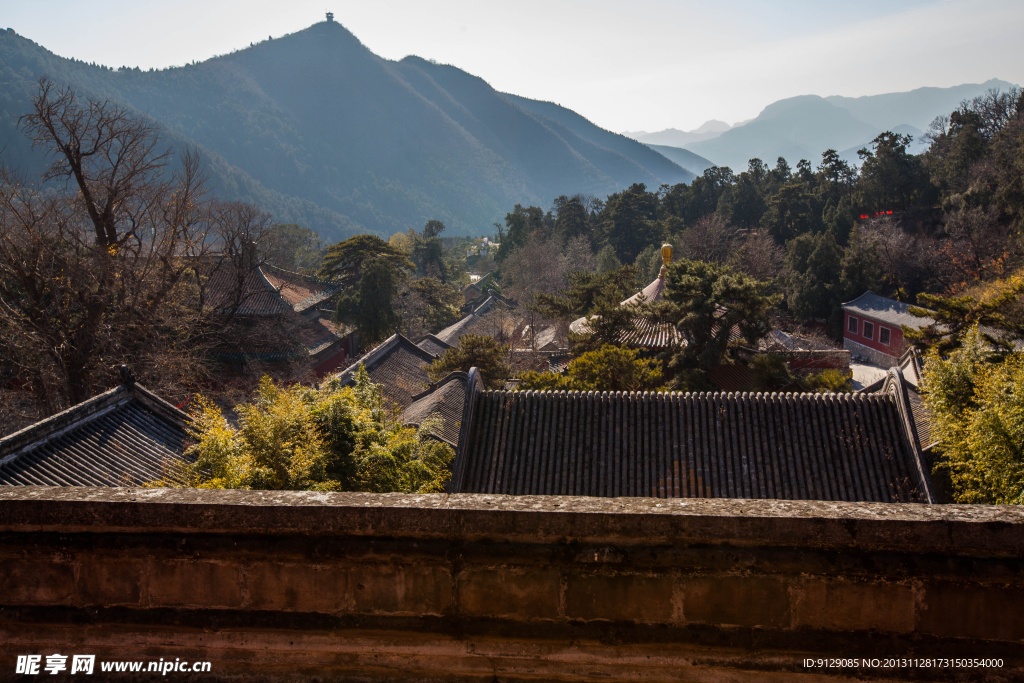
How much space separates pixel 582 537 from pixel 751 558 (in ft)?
2.01

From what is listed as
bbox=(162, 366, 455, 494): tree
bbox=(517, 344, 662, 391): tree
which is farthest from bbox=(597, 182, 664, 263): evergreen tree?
bbox=(162, 366, 455, 494): tree

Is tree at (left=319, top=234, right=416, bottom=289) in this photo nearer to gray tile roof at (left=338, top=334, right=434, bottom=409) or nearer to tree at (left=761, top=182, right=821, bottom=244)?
gray tile roof at (left=338, top=334, right=434, bottom=409)

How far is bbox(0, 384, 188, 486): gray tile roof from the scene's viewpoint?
8938 millimetres

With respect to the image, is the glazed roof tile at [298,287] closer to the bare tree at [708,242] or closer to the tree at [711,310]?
the tree at [711,310]

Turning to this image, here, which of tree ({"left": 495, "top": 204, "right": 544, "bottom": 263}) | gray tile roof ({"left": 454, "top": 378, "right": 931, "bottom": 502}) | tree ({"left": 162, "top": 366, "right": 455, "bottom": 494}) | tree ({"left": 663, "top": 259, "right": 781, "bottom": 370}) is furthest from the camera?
tree ({"left": 495, "top": 204, "right": 544, "bottom": 263})

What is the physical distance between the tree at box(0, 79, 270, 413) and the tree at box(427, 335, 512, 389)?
8347mm

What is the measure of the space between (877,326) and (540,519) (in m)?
40.9

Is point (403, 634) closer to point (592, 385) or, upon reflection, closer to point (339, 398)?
point (339, 398)

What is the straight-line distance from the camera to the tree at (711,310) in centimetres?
1819

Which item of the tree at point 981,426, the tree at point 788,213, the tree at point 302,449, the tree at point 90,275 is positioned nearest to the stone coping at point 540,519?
the tree at point 302,449

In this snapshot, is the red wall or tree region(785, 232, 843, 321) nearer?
the red wall

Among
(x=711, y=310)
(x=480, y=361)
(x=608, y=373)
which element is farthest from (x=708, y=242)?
(x=608, y=373)

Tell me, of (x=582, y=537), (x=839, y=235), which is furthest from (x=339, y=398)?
(x=839, y=235)

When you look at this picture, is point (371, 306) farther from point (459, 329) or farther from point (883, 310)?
point (883, 310)
